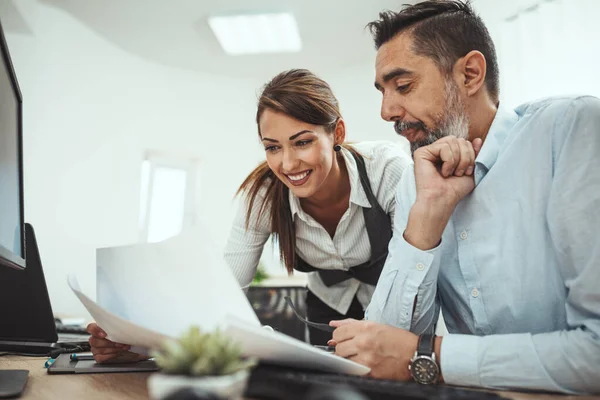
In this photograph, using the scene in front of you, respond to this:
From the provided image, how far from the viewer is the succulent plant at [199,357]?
0.41m

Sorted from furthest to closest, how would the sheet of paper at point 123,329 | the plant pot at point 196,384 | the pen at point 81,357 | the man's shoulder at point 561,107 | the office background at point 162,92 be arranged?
1. the office background at point 162,92
2. the pen at point 81,357
3. the man's shoulder at point 561,107
4. the sheet of paper at point 123,329
5. the plant pot at point 196,384

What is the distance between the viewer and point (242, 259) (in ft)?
5.56

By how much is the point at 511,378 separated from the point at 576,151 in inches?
15.9

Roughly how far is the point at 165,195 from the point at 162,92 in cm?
107

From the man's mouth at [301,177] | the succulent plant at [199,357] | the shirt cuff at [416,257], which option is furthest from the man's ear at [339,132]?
the succulent plant at [199,357]

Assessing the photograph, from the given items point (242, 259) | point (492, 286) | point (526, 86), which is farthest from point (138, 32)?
point (492, 286)

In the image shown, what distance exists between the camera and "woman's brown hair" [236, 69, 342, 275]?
1.65m

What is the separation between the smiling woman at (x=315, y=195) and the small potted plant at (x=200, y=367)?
1229 millimetres

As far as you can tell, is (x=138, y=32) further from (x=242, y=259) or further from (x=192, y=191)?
(x=242, y=259)

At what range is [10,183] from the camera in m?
0.97

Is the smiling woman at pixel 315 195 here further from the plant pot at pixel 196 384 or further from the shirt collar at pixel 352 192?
the plant pot at pixel 196 384

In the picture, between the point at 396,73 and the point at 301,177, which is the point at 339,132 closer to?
the point at 301,177

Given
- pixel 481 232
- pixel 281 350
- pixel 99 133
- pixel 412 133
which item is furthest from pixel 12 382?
pixel 99 133

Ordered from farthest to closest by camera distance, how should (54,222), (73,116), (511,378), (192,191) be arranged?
(192,191), (73,116), (54,222), (511,378)
